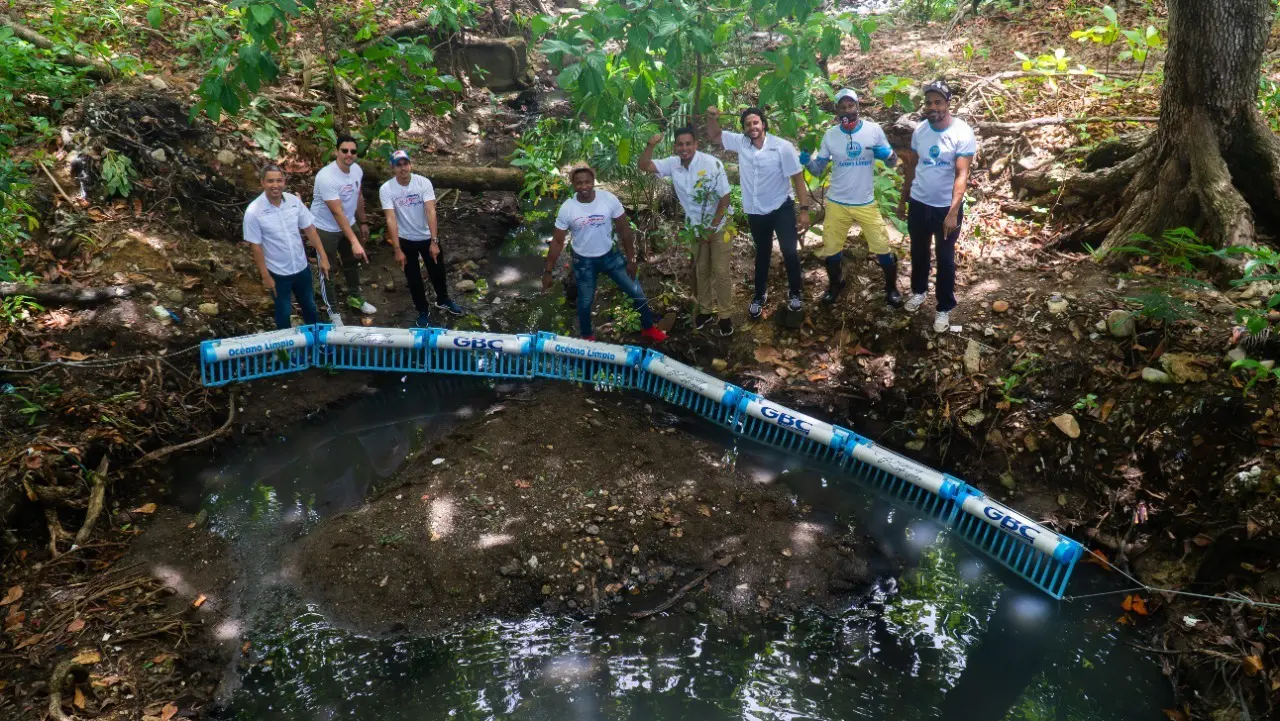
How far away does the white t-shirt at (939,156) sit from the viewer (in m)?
5.47

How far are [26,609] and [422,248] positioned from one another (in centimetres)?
386

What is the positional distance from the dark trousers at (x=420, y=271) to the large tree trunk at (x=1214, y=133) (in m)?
5.91

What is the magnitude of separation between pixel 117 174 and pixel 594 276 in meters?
4.59

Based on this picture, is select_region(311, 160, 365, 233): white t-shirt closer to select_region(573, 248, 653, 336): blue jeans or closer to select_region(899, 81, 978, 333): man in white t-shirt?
select_region(573, 248, 653, 336): blue jeans

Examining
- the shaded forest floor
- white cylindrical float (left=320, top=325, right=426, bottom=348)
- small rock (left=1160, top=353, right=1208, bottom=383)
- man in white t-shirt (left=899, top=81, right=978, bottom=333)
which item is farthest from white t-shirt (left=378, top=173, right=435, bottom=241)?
small rock (left=1160, top=353, right=1208, bottom=383)

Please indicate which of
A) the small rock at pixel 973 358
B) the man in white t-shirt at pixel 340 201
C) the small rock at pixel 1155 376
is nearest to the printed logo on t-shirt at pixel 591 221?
the man in white t-shirt at pixel 340 201

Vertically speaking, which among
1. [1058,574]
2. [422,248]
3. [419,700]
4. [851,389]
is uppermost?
[422,248]

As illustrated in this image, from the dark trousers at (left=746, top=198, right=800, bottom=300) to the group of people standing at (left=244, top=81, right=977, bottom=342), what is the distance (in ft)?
0.03

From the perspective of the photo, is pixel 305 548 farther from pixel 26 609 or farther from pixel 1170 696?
pixel 1170 696

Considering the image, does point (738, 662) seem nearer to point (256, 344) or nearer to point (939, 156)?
point (939, 156)

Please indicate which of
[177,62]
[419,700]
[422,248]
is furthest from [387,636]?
[177,62]

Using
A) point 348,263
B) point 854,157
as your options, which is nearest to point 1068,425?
point 854,157

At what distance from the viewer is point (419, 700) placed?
13.6 feet

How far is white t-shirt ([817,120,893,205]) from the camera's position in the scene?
582 cm
